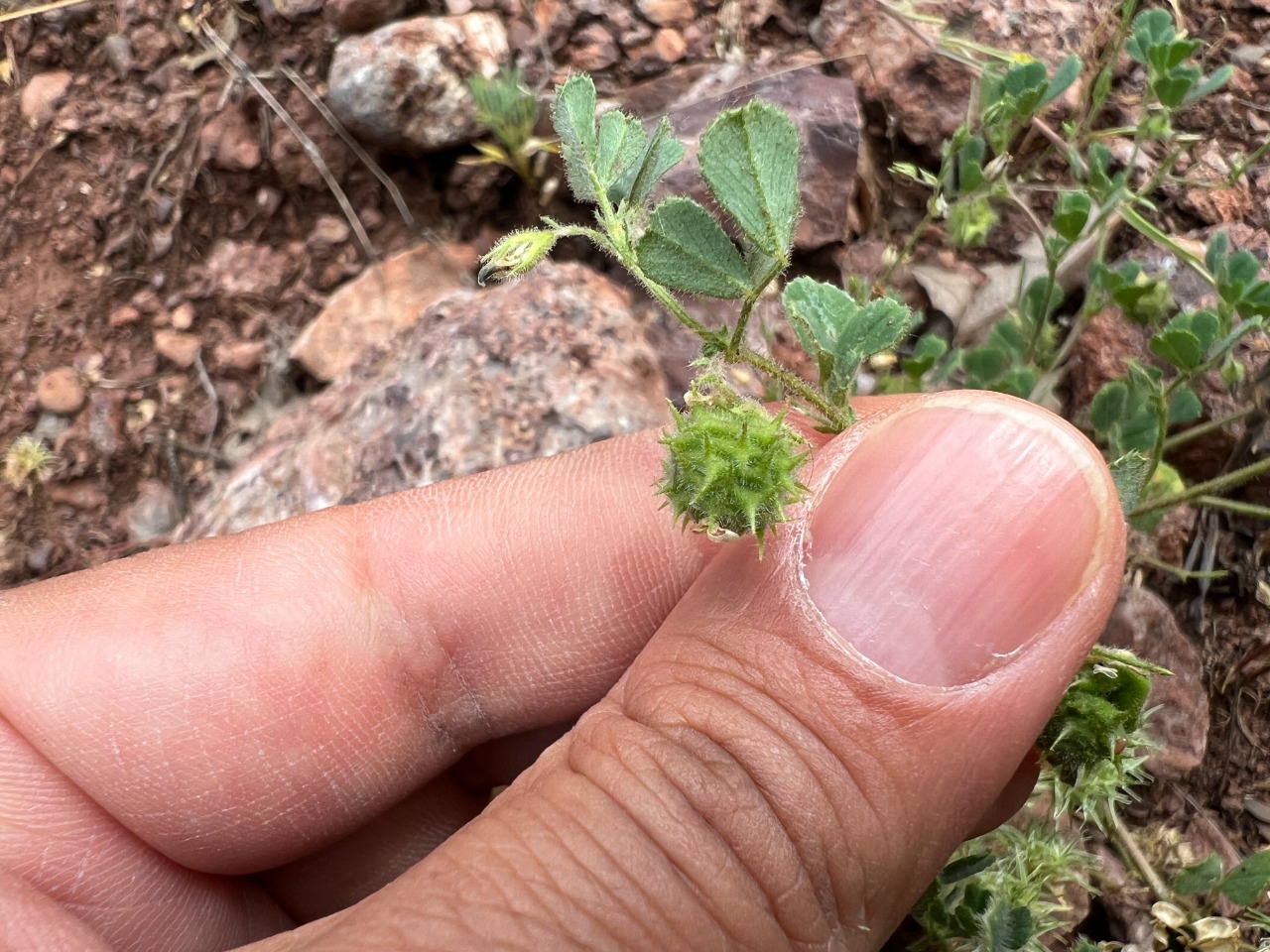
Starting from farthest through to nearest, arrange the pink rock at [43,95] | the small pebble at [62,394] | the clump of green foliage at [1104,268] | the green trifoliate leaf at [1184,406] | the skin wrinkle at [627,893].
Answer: the pink rock at [43,95] < the small pebble at [62,394] < the green trifoliate leaf at [1184,406] < the clump of green foliage at [1104,268] < the skin wrinkle at [627,893]

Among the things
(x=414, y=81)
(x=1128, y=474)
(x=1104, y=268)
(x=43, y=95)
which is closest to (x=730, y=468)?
(x=1128, y=474)

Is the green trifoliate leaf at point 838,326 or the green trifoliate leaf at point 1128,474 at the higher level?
the green trifoliate leaf at point 838,326

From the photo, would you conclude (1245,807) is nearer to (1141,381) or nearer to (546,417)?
(1141,381)

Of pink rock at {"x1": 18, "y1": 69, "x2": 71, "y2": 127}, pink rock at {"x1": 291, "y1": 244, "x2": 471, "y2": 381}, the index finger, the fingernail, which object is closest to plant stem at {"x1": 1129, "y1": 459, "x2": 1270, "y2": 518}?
the fingernail

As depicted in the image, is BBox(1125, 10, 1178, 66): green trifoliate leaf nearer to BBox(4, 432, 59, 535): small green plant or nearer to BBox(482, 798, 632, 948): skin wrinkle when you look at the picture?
BBox(482, 798, 632, 948): skin wrinkle

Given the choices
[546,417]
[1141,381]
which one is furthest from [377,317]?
[1141,381]

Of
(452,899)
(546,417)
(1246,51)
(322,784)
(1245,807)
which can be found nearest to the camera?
(452,899)

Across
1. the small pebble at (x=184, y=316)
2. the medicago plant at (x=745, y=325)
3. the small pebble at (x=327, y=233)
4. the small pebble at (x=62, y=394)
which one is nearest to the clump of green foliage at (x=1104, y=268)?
the medicago plant at (x=745, y=325)

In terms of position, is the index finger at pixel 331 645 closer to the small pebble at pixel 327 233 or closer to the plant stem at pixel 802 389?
the plant stem at pixel 802 389
